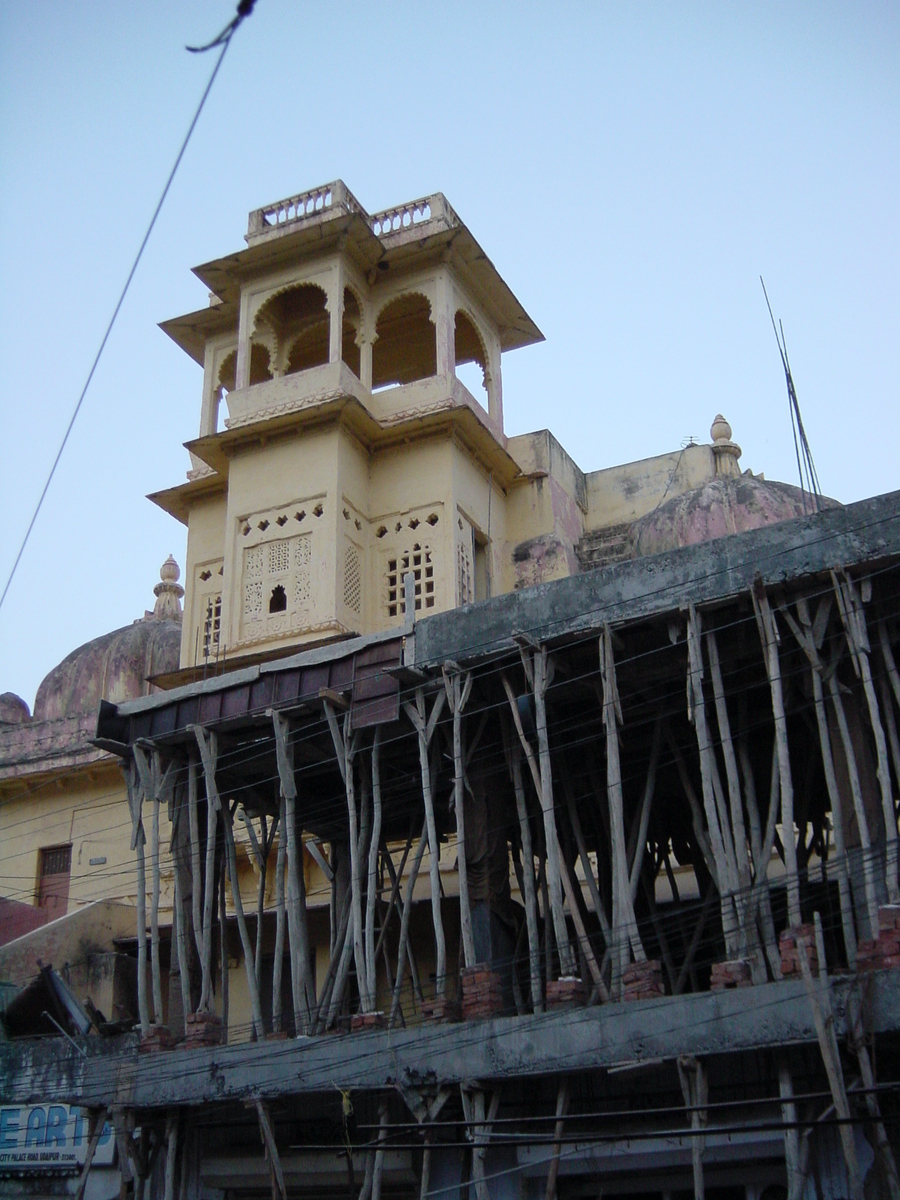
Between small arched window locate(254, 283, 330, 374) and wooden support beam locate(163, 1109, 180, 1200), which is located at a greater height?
small arched window locate(254, 283, 330, 374)

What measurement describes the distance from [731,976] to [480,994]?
2.89 meters

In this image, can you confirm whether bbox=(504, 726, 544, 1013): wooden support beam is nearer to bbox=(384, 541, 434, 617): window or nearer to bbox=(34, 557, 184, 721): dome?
bbox=(384, 541, 434, 617): window

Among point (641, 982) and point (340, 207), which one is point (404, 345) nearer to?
point (340, 207)

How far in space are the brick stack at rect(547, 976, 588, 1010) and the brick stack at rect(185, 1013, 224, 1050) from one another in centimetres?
465

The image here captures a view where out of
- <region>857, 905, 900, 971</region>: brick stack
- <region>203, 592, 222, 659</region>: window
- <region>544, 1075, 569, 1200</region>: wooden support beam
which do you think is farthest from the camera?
<region>203, 592, 222, 659</region>: window

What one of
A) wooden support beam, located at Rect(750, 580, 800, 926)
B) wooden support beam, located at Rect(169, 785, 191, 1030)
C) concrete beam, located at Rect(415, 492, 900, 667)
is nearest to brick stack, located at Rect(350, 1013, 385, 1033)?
wooden support beam, located at Rect(169, 785, 191, 1030)

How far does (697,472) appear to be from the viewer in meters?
26.1

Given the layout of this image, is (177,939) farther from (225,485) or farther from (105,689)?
(105,689)

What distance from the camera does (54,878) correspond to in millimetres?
27469

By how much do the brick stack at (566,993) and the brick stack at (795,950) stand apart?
2.10 meters

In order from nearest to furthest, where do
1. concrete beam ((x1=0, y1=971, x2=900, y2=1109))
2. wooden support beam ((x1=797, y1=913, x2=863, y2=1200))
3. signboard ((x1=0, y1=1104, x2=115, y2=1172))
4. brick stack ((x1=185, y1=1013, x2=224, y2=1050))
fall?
1. wooden support beam ((x1=797, y1=913, x2=863, y2=1200))
2. concrete beam ((x1=0, y1=971, x2=900, y2=1109))
3. brick stack ((x1=185, y1=1013, x2=224, y2=1050))
4. signboard ((x1=0, y1=1104, x2=115, y2=1172))

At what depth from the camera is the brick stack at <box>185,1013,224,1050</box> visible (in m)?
15.5

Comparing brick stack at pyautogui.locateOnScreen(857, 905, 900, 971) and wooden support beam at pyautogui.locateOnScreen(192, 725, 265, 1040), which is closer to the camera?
brick stack at pyautogui.locateOnScreen(857, 905, 900, 971)

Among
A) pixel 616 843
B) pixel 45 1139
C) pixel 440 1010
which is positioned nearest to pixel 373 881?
pixel 440 1010
